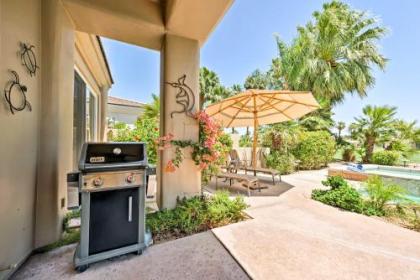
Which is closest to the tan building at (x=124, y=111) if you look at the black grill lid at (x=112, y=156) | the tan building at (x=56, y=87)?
the tan building at (x=56, y=87)

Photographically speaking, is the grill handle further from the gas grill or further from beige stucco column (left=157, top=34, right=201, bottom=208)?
beige stucco column (left=157, top=34, right=201, bottom=208)

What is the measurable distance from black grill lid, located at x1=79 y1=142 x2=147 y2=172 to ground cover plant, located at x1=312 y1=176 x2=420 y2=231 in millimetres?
3969

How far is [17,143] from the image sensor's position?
6.11 ft

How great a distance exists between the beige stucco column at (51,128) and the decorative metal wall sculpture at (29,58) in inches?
5.9

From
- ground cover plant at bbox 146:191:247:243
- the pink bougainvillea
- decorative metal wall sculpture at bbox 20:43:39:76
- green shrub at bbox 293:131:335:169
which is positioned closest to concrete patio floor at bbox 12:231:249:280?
ground cover plant at bbox 146:191:247:243

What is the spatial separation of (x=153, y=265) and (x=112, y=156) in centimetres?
126

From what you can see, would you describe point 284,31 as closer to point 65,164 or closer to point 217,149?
point 217,149

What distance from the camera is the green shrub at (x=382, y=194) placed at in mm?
3470

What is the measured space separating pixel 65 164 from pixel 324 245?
146 inches

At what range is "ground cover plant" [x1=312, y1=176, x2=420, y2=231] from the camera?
11.0 ft

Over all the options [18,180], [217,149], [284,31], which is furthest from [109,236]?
[284,31]

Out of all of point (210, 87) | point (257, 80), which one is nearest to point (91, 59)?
point (210, 87)

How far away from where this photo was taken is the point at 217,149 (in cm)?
365

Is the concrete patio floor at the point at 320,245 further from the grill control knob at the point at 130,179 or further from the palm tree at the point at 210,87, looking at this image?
the palm tree at the point at 210,87
